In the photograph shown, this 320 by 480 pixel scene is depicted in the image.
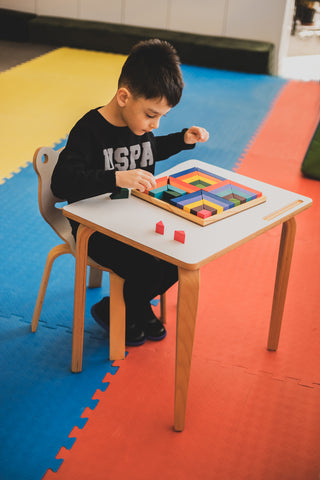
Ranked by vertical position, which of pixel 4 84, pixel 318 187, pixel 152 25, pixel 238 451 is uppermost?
pixel 152 25

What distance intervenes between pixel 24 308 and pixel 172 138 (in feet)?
3.36

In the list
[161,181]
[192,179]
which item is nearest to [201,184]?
[192,179]

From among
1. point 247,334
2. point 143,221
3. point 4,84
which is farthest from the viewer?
point 4,84

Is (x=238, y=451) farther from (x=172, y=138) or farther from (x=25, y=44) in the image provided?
(x=25, y=44)

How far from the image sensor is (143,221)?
171 centimetres

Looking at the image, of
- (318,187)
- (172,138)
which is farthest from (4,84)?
(172,138)

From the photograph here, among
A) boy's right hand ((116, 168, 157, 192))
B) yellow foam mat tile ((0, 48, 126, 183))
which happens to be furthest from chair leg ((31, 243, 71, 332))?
yellow foam mat tile ((0, 48, 126, 183))

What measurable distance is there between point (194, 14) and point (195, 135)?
512cm

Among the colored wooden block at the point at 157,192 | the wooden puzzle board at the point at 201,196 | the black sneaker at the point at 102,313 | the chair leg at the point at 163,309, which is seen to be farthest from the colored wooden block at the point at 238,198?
the black sneaker at the point at 102,313

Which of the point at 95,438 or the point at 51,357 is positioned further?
the point at 51,357

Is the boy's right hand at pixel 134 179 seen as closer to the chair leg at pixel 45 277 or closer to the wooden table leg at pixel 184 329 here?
the wooden table leg at pixel 184 329

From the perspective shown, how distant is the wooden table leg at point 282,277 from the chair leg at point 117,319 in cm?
63

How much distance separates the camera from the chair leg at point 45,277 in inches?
85.6

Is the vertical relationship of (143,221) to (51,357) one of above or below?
above
